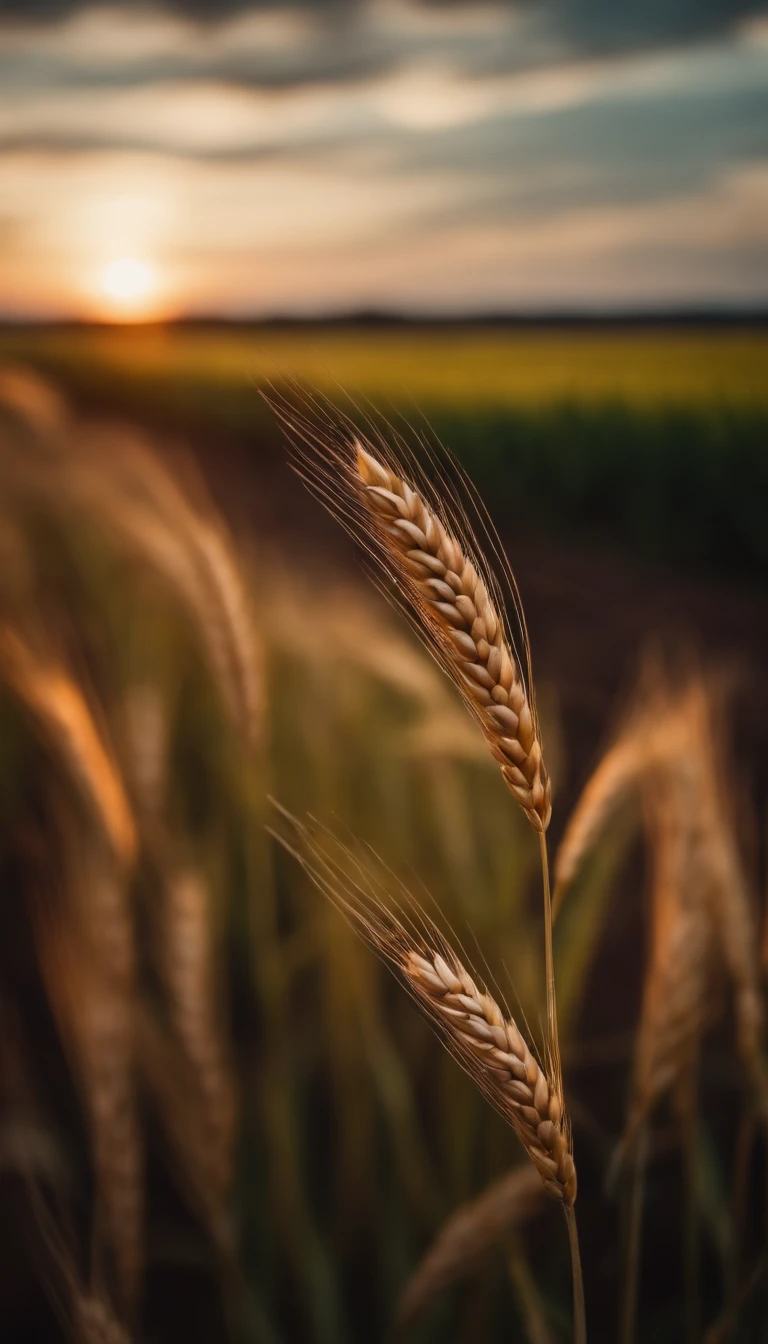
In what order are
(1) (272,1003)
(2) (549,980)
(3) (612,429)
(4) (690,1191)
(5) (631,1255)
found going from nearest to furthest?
(2) (549,980) < (5) (631,1255) < (4) (690,1191) < (1) (272,1003) < (3) (612,429)

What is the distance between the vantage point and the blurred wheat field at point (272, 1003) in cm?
101

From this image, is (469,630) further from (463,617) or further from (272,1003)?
(272,1003)

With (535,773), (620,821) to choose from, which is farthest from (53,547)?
(535,773)

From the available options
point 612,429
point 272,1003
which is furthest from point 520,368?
point 272,1003

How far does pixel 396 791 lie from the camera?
1.89m

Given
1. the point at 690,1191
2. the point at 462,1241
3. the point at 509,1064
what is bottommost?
the point at 690,1191

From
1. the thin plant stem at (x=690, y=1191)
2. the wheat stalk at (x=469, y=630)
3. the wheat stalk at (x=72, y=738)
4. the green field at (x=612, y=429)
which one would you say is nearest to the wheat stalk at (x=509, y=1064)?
the wheat stalk at (x=469, y=630)

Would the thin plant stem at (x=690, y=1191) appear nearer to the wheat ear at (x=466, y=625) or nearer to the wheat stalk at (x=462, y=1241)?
the wheat stalk at (x=462, y=1241)

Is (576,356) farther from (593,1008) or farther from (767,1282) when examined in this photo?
(767,1282)

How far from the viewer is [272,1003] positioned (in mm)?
1277

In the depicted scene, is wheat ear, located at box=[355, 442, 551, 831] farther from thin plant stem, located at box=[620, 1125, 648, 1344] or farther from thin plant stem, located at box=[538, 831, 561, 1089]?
thin plant stem, located at box=[620, 1125, 648, 1344]

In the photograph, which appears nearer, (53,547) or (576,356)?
(53,547)

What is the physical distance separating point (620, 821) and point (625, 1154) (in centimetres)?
71

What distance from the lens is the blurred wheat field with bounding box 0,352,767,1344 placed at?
1.01 metres
